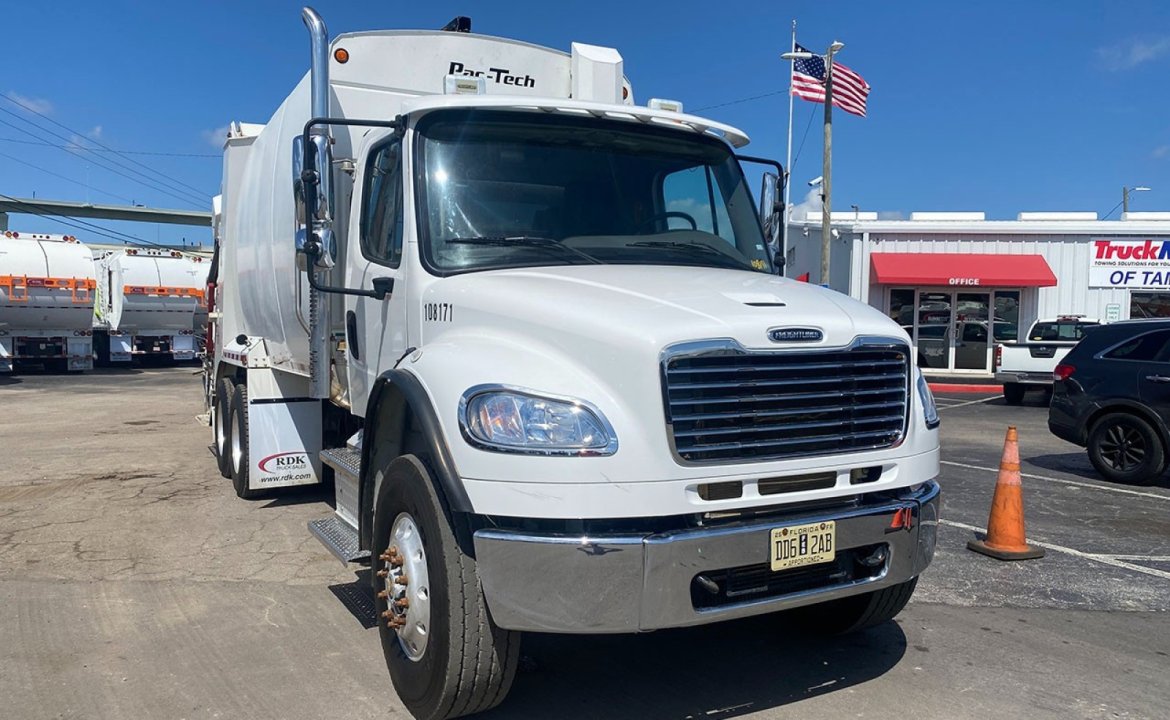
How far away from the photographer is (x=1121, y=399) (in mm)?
9391

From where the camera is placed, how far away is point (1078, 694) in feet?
13.3

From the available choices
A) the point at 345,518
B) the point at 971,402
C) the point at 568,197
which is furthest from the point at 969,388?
the point at 345,518

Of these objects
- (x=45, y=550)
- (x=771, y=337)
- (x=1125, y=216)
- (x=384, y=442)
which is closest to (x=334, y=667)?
(x=384, y=442)

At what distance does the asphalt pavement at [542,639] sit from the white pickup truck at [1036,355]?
10.2 metres

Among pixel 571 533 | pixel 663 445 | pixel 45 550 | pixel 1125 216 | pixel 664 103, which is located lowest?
pixel 45 550

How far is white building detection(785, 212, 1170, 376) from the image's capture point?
25609mm

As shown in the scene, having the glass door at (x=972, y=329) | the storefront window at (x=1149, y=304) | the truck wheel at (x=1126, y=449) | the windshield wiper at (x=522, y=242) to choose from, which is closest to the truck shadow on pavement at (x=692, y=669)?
the windshield wiper at (x=522, y=242)

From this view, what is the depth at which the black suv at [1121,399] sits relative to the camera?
30.0 ft

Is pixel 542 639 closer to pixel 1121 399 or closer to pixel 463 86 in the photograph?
pixel 463 86

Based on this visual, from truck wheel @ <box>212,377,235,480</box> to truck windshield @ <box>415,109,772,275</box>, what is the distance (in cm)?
499

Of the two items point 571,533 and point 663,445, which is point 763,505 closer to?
point 663,445

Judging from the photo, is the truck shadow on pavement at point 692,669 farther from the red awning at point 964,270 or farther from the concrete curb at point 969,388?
the red awning at point 964,270

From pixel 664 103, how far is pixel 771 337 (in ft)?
8.07

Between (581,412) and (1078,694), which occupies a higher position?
(581,412)
